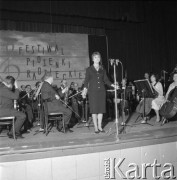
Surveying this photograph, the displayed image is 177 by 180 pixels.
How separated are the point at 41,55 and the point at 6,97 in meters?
4.49

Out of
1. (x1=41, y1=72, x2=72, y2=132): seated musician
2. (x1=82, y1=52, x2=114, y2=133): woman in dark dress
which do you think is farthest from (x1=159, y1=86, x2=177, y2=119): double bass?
(x1=41, y1=72, x2=72, y2=132): seated musician

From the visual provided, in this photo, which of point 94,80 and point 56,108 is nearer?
point 94,80

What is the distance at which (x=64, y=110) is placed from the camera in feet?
15.9

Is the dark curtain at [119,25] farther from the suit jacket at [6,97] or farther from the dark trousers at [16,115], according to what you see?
the dark trousers at [16,115]

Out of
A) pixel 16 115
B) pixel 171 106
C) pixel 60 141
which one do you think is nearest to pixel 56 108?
pixel 16 115

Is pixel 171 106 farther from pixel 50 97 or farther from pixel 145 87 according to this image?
pixel 50 97

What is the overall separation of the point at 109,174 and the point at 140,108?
270 centimetres

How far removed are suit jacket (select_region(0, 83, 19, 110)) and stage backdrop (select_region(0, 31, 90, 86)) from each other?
3895 mm

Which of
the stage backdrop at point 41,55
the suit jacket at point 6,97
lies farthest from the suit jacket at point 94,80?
the stage backdrop at point 41,55

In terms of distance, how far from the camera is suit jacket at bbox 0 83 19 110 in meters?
4.31

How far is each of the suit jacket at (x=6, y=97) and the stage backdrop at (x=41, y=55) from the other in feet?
12.8

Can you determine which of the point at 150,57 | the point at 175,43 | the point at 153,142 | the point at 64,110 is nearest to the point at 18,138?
the point at 64,110

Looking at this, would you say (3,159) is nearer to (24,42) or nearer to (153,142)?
(153,142)

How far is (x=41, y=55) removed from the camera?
8.70 metres
